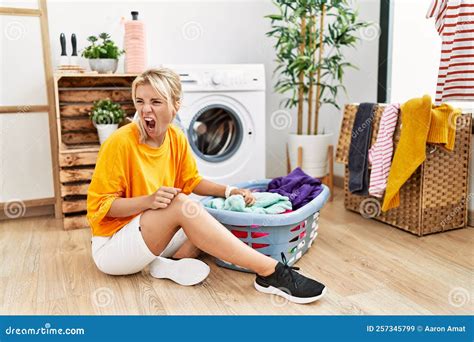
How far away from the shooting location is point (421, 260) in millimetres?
1957

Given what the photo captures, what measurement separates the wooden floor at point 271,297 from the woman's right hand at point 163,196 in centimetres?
33

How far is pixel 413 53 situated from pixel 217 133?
3.98 ft

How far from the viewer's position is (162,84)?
164 cm

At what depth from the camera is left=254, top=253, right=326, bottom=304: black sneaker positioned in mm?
1578

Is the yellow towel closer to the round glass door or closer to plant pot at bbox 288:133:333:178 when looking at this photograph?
plant pot at bbox 288:133:333:178

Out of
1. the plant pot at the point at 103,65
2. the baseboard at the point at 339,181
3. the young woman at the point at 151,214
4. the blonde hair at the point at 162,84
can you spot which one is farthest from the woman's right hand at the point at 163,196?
the baseboard at the point at 339,181

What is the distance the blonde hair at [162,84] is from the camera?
1.63 meters

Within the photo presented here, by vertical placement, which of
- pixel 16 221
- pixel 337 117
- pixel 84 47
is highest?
pixel 84 47

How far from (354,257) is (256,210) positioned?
0.49 metres

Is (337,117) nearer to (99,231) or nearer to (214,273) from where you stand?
(214,273)

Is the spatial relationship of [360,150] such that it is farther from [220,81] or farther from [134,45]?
[134,45]

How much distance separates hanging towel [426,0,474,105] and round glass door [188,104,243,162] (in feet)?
3.71
